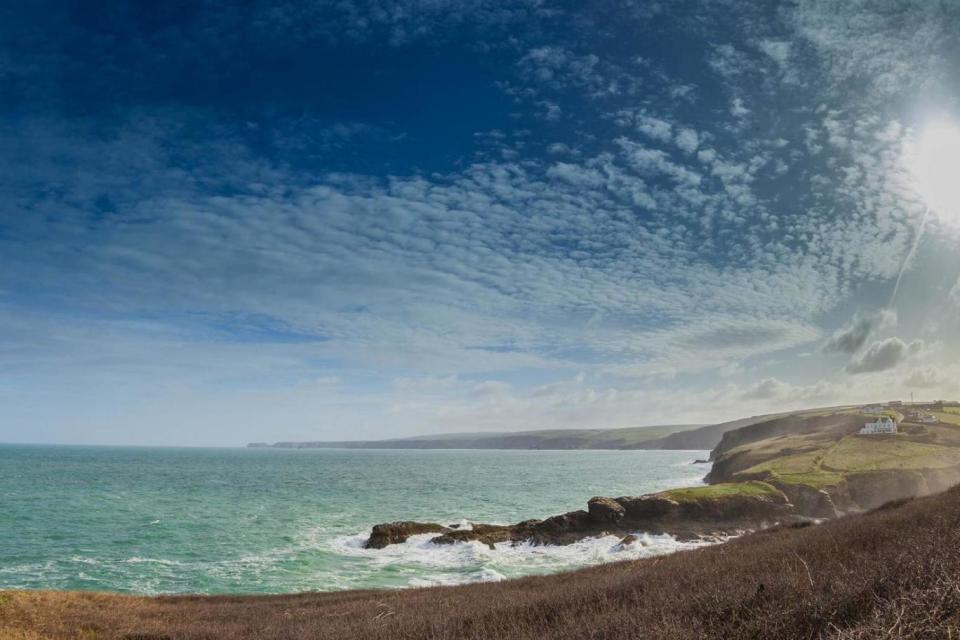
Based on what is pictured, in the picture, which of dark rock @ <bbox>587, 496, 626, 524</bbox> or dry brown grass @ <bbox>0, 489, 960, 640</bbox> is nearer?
dry brown grass @ <bbox>0, 489, 960, 640</bbox>

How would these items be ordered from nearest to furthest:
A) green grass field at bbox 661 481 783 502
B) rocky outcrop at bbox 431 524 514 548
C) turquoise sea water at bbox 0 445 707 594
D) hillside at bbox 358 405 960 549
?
turquoise sea water at bbox 0 445 707 594
rocky outcrop at bbox 431 524 514 548
hillside at bbox 358 405 960 549
green grass field at bbox 661 481 783 502

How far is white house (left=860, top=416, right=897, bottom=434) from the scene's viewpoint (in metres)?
84.5

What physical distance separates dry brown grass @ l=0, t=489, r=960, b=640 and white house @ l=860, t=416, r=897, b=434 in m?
80.9

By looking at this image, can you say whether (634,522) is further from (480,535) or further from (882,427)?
(882,427)

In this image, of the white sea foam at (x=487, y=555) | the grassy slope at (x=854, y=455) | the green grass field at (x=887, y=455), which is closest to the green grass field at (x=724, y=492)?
the grassy slope at (x=854, y=455)

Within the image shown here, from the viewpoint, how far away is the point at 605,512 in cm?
4581

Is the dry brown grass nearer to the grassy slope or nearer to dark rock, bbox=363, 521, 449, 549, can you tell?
dark rock, bbox=363, 521, 449, 549

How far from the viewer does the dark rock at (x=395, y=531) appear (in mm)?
41844

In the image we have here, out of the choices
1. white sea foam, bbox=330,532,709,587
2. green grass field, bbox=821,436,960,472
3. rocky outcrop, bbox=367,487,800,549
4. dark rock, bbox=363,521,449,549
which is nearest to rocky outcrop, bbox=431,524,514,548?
rocky outcrop, bbox=367,487,800,549

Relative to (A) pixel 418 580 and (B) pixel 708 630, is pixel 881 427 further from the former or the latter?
(B) pixel 708 630

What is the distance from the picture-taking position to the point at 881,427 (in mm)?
86562

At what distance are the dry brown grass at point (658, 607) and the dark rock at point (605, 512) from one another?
73.8 feet

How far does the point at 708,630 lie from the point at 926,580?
2.95 metres

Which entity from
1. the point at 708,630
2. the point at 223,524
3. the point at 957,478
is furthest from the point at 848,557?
the point at 957,478
